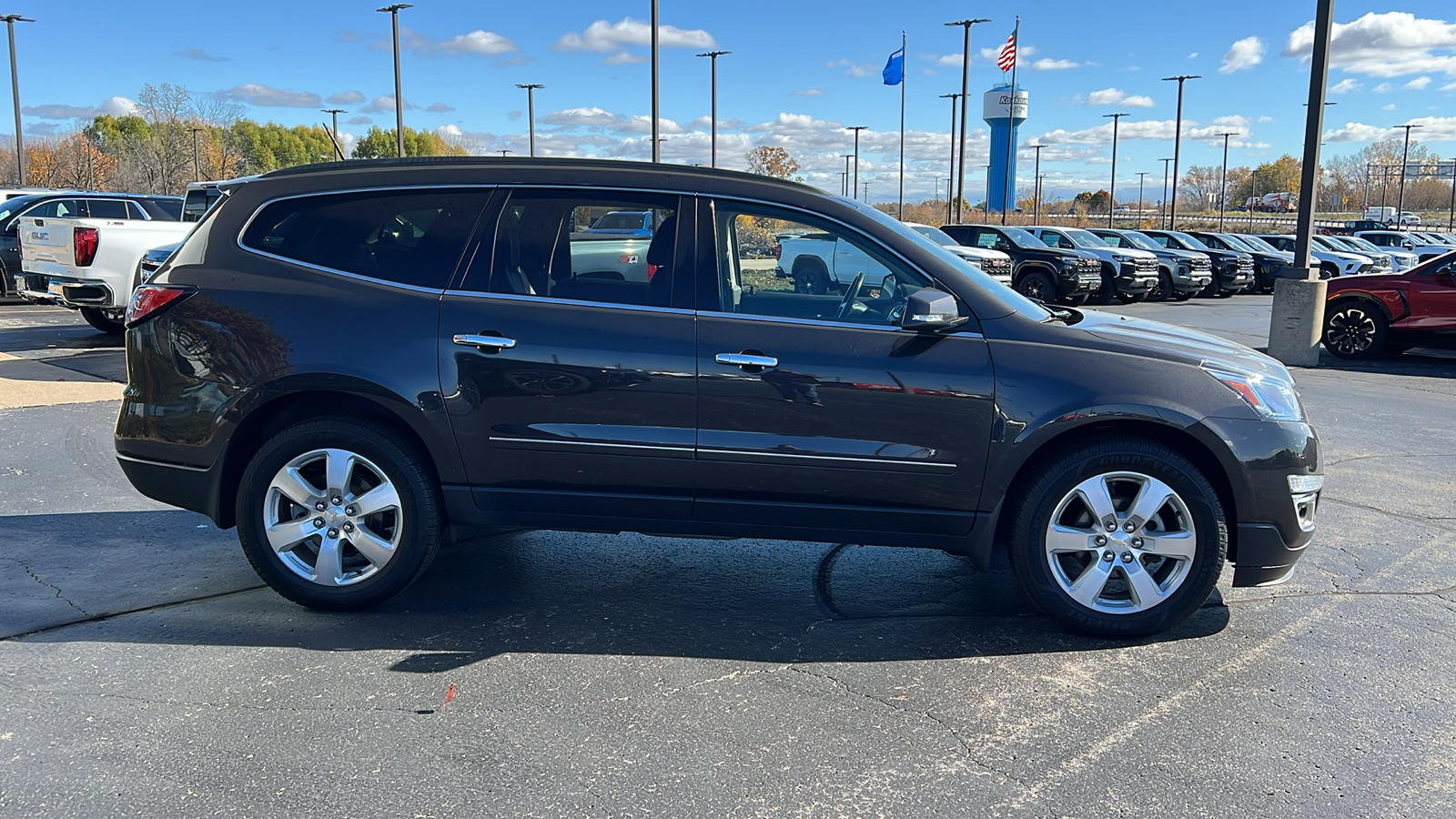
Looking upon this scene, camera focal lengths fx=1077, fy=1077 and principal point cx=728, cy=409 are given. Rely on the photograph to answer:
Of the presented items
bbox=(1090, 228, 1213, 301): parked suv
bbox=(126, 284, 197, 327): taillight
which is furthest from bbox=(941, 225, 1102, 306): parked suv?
bbox=(126, 284, 197, 327): taillight

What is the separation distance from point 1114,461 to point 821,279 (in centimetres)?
133

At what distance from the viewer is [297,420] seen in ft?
14.6

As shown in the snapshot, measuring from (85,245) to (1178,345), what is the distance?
12.0 metres

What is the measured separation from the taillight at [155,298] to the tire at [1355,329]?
14.3m

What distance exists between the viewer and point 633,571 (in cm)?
509

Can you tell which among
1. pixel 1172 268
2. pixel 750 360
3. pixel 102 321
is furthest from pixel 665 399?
pixel 1172 268

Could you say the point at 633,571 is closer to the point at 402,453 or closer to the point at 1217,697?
the point at 402,453

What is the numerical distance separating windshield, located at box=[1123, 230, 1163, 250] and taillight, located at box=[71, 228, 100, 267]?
874 inches

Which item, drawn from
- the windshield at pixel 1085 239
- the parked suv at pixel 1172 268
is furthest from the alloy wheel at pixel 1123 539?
the parked suv at pixel 1172 268

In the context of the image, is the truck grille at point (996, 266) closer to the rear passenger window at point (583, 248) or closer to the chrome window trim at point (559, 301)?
the rear passenger window at point (583, 248)

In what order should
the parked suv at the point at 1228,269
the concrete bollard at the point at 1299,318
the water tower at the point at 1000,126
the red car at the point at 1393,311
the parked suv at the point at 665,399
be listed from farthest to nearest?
1. the water tower at the point at 1000,126
2. the parked suv at the point at 1228,269
3. the red car at the point at 1393,311
4. the concrete bollard at the point at 1299,318
5. the parked suv at the point at 665,399

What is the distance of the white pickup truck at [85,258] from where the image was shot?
39.9 feet

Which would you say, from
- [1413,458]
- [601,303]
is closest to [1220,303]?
[1413,458]

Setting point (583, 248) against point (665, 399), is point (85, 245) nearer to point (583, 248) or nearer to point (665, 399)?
point (583, 248)
